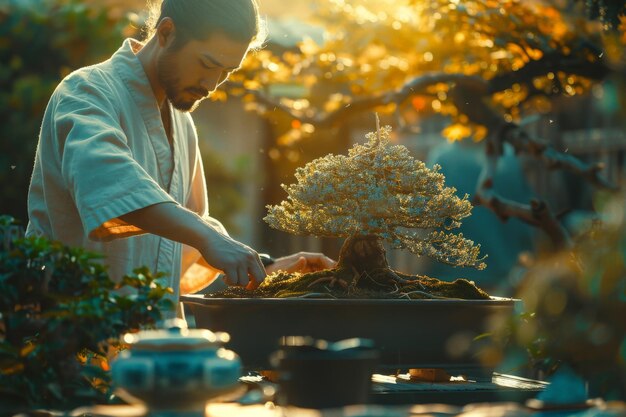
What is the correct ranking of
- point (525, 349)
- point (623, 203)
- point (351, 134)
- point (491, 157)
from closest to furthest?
point (623, 203), point (525, 349), point (491, 157), point (351, 134)

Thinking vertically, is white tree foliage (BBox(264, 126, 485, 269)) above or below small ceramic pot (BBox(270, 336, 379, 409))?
above

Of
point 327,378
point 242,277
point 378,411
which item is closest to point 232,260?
point 242,277

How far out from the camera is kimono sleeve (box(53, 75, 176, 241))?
232 cm

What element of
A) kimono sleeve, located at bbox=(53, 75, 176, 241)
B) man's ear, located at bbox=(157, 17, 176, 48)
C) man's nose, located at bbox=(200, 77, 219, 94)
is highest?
man's ear, located at bbox=(157, 17, 176, 48)

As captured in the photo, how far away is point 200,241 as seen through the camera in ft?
7.39

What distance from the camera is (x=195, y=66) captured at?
9.24 feet

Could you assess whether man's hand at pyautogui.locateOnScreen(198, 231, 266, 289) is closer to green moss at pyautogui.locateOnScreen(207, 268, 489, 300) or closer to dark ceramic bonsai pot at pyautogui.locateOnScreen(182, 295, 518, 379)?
dark ceramic bonsai pot at pyautogui.locateOnScreen(182, 295, 518, 379)

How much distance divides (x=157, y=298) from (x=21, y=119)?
23.8 ft

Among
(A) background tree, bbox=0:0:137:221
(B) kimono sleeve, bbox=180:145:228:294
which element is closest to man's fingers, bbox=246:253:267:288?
(B) kimono sleeve, bbox=180:145:228:294

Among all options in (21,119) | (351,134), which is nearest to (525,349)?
(21,119)

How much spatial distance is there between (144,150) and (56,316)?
1.15 meters

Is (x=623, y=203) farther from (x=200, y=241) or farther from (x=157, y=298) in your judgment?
(x=200, y=241)

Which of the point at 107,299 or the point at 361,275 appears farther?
the point at 361,275

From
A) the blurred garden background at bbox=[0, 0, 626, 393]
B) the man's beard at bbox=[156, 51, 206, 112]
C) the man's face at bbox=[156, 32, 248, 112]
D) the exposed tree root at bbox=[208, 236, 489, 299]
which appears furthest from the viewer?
the blurred garden background at bbox=[0, 0, 626, 393]
